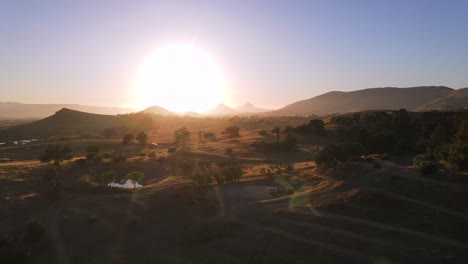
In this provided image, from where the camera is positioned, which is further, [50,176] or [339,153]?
[50,176]

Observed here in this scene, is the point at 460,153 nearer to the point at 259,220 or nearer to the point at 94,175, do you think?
the point at 259,220

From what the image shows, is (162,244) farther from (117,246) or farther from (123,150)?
(123,150)

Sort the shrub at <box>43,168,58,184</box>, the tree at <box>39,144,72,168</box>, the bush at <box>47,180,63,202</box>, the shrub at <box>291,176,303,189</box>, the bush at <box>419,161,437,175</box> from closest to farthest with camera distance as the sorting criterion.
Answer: the bush at <box>419,161,437,175</box> → the bush at <box>47,180,63,202</box> → the shrub at <box>291,176,303,189</box> → the shrub at <box>43,168,58,184</box> → the tree at <box>39,144,72,168</box>

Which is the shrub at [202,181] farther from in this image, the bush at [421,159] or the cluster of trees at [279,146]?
the cluster of trees at [279,146]

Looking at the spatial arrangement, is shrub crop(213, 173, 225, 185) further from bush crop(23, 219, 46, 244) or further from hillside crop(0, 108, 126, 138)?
hillside crop(0, 108, 126, 138)

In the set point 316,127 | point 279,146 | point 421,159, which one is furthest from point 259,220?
point 316,127

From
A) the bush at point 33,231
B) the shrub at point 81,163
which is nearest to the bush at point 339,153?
the bush at point 33,231

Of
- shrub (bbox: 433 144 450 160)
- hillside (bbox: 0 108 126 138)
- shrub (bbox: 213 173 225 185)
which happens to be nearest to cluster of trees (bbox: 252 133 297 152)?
shrub (bbox: 213 173 225 185)
